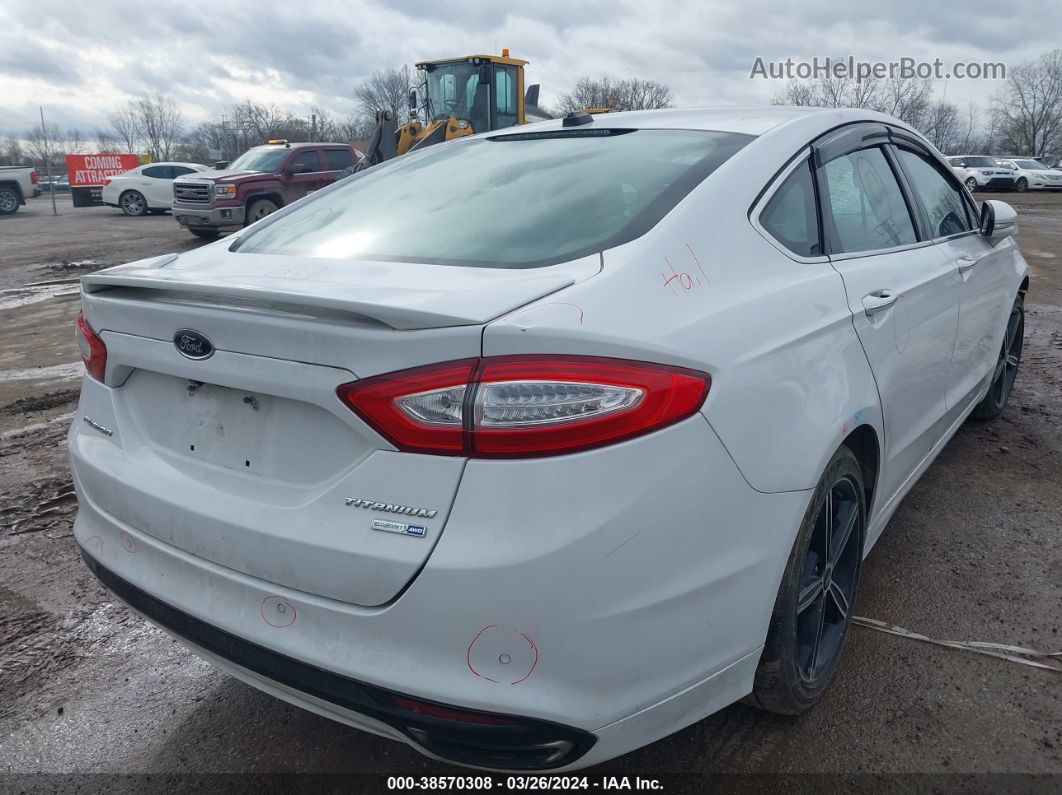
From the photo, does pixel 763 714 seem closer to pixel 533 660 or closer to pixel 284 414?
pixel 533 660

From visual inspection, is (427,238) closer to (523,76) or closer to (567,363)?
(567,363)

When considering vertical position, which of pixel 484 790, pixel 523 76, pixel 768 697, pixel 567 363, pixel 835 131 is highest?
pixel 523 76

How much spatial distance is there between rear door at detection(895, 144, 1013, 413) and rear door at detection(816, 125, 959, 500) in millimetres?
140

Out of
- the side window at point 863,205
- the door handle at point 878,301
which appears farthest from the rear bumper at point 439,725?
the side window at point 863,205

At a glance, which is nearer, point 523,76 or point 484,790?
point 484,790

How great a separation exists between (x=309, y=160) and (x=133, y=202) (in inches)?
440

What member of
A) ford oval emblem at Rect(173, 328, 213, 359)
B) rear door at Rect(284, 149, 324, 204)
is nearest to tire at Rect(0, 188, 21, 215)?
rear door at Rect(284, 149, 324, 204)

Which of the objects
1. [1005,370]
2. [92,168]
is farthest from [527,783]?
[92,168]

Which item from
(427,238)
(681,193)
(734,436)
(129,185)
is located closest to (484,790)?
(734,436)

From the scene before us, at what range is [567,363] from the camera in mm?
1531

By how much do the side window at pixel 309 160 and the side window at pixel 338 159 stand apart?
0.72 feet

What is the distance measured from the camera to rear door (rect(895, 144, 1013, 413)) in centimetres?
322

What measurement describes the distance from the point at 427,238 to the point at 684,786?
5.05 ft

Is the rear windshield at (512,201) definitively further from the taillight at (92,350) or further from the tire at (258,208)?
the tire at (258,208)
